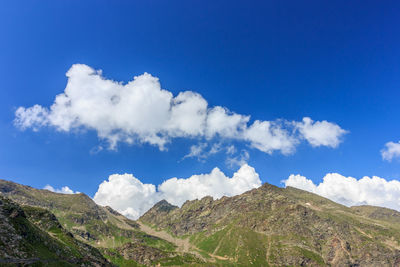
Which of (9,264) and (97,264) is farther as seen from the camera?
(97,264)

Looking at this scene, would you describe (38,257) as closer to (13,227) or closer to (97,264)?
(13,227)

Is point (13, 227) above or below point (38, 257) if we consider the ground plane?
above

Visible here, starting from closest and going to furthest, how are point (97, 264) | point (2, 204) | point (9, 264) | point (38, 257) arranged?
point (9, 264) < point (38, 257) < point (2, 204) < point (97, 264)

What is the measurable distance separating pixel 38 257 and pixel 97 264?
67.0m

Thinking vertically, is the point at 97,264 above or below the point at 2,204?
below

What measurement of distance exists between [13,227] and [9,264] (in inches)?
1512

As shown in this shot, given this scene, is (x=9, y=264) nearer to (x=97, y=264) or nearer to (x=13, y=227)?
(x=13, y=227)

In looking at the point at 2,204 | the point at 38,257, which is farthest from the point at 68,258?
the point at 2,204

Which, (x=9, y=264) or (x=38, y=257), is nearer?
(x=9, y=264)

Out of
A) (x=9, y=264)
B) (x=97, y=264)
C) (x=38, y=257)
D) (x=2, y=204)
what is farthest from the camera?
(x=97, y=264)

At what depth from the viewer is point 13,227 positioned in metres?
129

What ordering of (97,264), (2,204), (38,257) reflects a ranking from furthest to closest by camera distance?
(97,264), (2,204), (38,257)

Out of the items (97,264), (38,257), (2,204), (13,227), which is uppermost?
(2,204)

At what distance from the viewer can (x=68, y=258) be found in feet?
494
